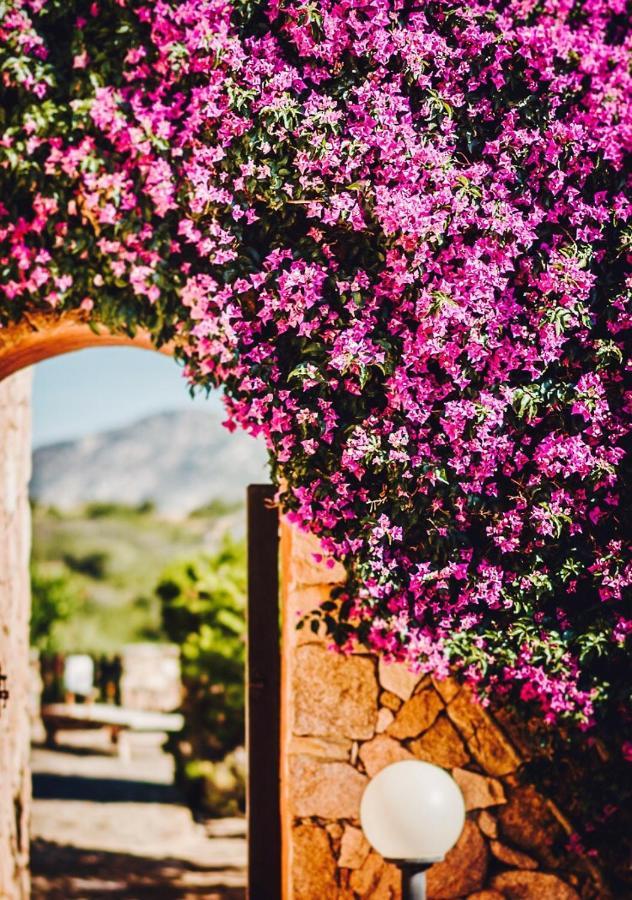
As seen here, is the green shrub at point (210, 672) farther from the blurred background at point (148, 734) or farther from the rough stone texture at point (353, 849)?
the rough stone texture at point (353, 849)

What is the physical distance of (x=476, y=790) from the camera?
4270 millimetres

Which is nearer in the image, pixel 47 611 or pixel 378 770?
pixel 378 770

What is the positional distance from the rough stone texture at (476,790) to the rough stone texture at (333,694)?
416mm

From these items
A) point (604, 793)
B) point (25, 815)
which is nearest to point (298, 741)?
point (604, 793)

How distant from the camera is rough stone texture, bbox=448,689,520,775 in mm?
4285

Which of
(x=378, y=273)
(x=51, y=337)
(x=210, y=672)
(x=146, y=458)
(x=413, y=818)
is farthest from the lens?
(x=146, y=458)

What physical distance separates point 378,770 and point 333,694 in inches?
14.1

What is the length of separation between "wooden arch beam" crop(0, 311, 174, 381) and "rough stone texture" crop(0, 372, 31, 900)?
901 millimetres

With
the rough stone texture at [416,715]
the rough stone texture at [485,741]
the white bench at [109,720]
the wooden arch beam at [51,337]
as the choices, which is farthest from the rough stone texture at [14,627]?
the white bench at [109,720]

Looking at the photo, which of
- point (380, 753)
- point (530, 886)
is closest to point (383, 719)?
point (380, 753)

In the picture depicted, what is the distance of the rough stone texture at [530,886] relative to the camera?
426cm

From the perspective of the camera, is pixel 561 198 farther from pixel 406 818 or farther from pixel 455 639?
pixel 406 818

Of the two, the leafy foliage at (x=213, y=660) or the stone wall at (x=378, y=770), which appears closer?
the stone wall at (x=378, y=770)

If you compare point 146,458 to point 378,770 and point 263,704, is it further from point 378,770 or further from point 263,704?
point 378,770
